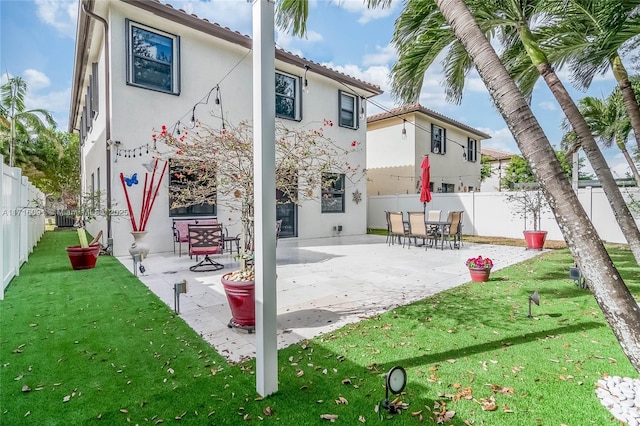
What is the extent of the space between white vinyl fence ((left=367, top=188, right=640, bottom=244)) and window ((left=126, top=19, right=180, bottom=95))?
465 inches

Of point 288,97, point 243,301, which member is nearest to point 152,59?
point 288,97

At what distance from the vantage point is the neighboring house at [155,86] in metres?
9.03

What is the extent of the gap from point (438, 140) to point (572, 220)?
19607mm

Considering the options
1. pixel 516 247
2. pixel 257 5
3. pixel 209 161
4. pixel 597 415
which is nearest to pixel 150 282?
pixel 209 161

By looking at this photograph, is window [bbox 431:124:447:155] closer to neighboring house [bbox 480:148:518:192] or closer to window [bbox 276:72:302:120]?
window [bbox 276:72:302:120]

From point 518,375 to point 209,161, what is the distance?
15.0 feet

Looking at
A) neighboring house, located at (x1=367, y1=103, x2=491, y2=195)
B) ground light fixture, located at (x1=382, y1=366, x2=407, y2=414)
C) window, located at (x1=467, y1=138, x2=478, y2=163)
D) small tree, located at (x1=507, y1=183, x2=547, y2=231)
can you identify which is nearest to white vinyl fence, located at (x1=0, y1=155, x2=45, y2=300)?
ground light fixture, located at (x1=382, y1=366, x2=407, y2=414)

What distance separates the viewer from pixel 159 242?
32.1 ft

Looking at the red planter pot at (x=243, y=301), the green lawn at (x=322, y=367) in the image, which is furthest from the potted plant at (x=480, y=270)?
the red planter pot at (x=243, y=301)

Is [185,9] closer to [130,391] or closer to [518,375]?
[130,391]

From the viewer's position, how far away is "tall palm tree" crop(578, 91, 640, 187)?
974 cm

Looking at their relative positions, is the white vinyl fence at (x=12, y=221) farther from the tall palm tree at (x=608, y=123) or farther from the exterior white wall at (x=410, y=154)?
the exterior white wall at (x=410, y=154)

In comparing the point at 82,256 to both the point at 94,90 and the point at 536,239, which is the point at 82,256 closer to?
the point at 94,90

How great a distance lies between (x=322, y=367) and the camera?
3.18m
